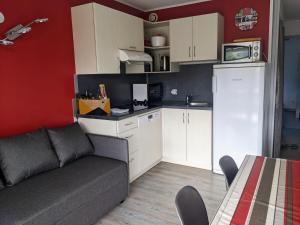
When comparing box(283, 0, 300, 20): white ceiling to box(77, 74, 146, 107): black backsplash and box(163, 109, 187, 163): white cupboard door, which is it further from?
box(77, 74, 146, 107): black backsplash

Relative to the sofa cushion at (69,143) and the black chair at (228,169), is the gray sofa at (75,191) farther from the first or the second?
the black chair at (228,169)

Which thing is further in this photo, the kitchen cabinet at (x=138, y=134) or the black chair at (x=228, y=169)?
the kitchen cabinet at (x=138, y=134)

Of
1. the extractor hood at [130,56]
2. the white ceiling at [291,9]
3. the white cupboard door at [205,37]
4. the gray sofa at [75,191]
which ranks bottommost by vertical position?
the gray sofa at [75,191]

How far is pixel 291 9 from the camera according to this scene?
4.29 meters

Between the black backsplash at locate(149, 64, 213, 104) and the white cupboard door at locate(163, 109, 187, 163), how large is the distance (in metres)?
0.51

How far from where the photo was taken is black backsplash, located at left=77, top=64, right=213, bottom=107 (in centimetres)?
354

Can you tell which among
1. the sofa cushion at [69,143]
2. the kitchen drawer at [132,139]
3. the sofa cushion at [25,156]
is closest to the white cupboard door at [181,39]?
the kitchen drawer at [132,139]

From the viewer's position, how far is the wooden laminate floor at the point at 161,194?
2.35 m

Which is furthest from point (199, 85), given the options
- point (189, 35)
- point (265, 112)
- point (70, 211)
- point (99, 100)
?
point (70, 211)

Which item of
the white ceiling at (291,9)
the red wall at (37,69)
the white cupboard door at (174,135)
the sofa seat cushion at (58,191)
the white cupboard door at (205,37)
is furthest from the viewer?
the white ceiling at (291,9)

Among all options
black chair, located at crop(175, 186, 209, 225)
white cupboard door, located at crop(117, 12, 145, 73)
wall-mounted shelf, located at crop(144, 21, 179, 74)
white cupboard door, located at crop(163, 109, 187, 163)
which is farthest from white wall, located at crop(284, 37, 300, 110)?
black chair, located at crop(175, 186, 209, 225)

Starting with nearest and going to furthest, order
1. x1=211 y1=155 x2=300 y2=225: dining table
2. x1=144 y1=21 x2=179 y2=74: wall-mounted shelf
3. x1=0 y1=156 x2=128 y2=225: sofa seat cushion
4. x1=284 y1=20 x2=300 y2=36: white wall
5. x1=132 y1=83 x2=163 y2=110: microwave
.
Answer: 1. x1=211 y1=155 x2=300 y2=225: dining table
2. x1=0 y1=156 x2=128 y2=225: sofa seat cushion
3. x1=132 y1=83 x2=163 y2=110: microwave
4. x1=144 y1=21 x2=179 y2=74: wall-mounted shelf
5. x1=284 y1=20 x2=300 y2=36: white wall

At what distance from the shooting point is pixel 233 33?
11.3 feet

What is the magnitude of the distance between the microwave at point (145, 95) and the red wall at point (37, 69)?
3.62ft
